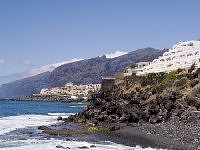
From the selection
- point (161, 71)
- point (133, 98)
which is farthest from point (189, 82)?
point (161, 71)

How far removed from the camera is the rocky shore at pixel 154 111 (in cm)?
4947

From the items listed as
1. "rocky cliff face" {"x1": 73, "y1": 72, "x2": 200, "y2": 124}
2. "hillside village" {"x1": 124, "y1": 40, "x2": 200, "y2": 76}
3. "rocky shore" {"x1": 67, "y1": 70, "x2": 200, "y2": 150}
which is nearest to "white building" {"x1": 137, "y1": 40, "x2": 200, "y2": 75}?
"hillside village" {"x1": 124, "y1": 40, "x2": 200, "y2": 76}

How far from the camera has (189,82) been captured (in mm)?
76375

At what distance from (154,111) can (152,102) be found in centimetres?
541

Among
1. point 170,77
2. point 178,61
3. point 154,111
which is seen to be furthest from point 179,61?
point 154,111

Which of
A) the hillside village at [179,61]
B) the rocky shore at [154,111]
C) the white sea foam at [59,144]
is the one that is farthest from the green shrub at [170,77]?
the white sea foam at [59,144]

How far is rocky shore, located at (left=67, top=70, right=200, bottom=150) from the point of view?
4947cm

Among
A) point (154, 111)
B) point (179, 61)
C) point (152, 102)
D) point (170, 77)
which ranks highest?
point (179, 61)

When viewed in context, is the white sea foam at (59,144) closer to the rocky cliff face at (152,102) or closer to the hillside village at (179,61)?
the rocky cliff face at (152,102)

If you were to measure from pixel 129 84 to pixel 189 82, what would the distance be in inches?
944

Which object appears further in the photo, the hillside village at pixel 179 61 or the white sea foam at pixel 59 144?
the hillside village at pixel 179 61

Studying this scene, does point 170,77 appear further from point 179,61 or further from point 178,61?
point 178,61

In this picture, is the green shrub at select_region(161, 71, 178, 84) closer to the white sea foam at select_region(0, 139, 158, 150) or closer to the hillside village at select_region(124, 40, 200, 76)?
the hillside village at select_region(124, 40, 200, 76)

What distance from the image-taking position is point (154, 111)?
67.7m
